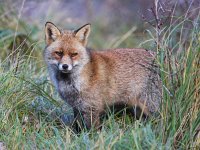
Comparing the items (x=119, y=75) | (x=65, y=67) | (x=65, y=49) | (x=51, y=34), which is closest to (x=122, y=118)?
(x=119, y=75)

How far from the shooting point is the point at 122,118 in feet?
23.2

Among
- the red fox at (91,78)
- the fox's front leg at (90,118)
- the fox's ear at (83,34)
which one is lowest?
the fox's front leg at (90,118)

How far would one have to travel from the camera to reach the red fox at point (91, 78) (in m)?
7.05

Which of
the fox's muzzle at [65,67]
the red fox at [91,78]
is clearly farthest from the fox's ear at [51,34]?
the fox's muzzle at [65,67]

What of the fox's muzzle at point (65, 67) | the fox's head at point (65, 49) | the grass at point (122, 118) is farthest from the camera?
the fox's head at point (65, 49)

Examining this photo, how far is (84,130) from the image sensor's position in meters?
6.97

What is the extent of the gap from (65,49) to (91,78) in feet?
1.54

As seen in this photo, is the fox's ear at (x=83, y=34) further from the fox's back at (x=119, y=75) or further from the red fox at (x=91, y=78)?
the fox's back at (x=119, y=75)

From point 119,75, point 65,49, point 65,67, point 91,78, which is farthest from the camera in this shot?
point 119,75

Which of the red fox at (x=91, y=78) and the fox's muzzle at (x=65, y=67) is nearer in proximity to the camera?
the fox's muzzle at (x=65, y=67)

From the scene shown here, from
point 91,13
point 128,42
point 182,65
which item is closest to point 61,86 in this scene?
point 182,65

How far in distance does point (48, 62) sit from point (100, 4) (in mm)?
11666

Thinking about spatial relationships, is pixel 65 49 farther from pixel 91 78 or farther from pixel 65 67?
pixel 91 78

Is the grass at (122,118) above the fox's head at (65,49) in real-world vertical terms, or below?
below
